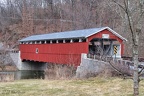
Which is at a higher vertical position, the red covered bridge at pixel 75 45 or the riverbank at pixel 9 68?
the red covered bridge at pixel 75 45

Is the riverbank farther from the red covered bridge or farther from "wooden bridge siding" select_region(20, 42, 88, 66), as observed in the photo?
the red covered bridge

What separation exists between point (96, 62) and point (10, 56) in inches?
896

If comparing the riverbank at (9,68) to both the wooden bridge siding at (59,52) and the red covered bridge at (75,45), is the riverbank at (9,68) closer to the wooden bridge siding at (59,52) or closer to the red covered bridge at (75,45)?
the wooden bridge siding at (59,52)

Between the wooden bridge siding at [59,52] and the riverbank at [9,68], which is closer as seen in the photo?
the wooden bridge siding at [59,52]

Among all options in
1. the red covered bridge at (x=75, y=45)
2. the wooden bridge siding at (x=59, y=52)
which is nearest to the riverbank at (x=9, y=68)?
the wooden bridge siding at (x=59, y=52)

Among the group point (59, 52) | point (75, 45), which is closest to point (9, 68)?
point (59, 52)

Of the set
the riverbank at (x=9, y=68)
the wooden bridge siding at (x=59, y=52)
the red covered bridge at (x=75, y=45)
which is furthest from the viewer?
the riverbank at (x=9, y=68)

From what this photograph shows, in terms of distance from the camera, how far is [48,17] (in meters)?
57.0

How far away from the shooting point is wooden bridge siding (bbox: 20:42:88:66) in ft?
66.7

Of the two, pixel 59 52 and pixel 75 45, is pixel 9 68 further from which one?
pixel 75 45

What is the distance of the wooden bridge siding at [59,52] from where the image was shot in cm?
2034

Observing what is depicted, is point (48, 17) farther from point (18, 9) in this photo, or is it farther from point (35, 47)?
point (35, 47)

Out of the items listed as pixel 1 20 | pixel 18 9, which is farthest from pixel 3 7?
pixel 1 20

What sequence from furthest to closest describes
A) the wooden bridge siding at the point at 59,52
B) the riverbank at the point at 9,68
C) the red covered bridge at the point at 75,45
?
the riverbank at the point at 9,68 → the wooden bridge siding at the point at 59,52 → the red covered bridge at the point at 75,45
